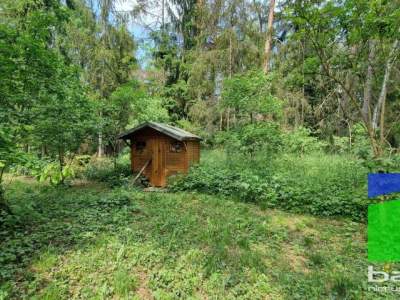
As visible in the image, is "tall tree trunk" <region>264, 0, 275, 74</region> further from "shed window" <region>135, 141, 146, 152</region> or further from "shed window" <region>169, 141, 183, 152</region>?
"shed window" <region>135, 141, 146, 152</region>

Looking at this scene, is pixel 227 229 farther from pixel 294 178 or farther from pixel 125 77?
pixel 125 77

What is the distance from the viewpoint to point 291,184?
21.3ft

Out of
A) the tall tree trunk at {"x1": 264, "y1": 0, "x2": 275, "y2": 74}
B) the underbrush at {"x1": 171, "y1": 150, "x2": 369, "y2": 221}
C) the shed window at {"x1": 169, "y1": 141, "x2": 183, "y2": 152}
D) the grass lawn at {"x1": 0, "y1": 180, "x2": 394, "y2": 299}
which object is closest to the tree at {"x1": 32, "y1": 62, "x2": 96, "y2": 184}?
the grass lawn at {"x1": 0, "y1": 180, "x2": 394, "y2": 299}

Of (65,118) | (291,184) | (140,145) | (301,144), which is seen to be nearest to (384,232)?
(291,184)

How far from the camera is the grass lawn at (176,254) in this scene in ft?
9.34

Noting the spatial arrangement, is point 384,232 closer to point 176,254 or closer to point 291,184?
point 291,184

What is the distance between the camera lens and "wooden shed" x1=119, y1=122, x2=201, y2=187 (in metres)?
8.23

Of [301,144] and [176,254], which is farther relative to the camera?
[301,144]

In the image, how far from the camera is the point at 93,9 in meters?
14.6

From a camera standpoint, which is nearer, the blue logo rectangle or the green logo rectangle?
the green logo rectangle

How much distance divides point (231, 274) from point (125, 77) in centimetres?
1539

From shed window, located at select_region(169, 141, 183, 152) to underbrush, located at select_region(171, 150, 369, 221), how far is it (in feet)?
2.84

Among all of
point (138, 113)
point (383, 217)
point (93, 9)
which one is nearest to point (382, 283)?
point (383, 217)

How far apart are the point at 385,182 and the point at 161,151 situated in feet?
20.7
